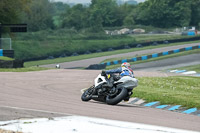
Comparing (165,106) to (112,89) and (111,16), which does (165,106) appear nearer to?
(112,89)

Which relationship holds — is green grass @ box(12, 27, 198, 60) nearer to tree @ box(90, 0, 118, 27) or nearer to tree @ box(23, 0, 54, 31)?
tree @ box(23, 0, 54, 31)

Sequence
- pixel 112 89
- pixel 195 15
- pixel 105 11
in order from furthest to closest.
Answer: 1. pixel 105 11
2. pixel 195 15
3. pixel 112 89

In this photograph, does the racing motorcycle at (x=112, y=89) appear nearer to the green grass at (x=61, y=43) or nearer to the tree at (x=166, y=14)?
the green grass at (x=61, y=43)

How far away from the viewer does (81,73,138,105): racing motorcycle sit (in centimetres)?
1419

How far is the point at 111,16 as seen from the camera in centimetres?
9206

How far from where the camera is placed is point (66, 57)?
55.8 meters

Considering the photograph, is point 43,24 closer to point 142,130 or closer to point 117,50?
point 117,50

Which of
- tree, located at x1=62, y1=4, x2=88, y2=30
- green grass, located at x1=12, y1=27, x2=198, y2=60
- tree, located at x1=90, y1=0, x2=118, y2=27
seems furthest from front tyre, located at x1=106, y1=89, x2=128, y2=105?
tree, located at x1=62, y1=4, x2=88, y2=30

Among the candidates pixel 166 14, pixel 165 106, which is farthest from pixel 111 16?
pixel 165 106

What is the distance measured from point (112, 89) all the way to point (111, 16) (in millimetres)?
78497

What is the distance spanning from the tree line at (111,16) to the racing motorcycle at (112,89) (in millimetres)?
63792

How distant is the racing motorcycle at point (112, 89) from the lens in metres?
14.2

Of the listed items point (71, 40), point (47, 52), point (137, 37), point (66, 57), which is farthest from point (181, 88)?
point (137, 37)

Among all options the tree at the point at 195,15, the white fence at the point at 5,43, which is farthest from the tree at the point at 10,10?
the tree at the point at 195,15
